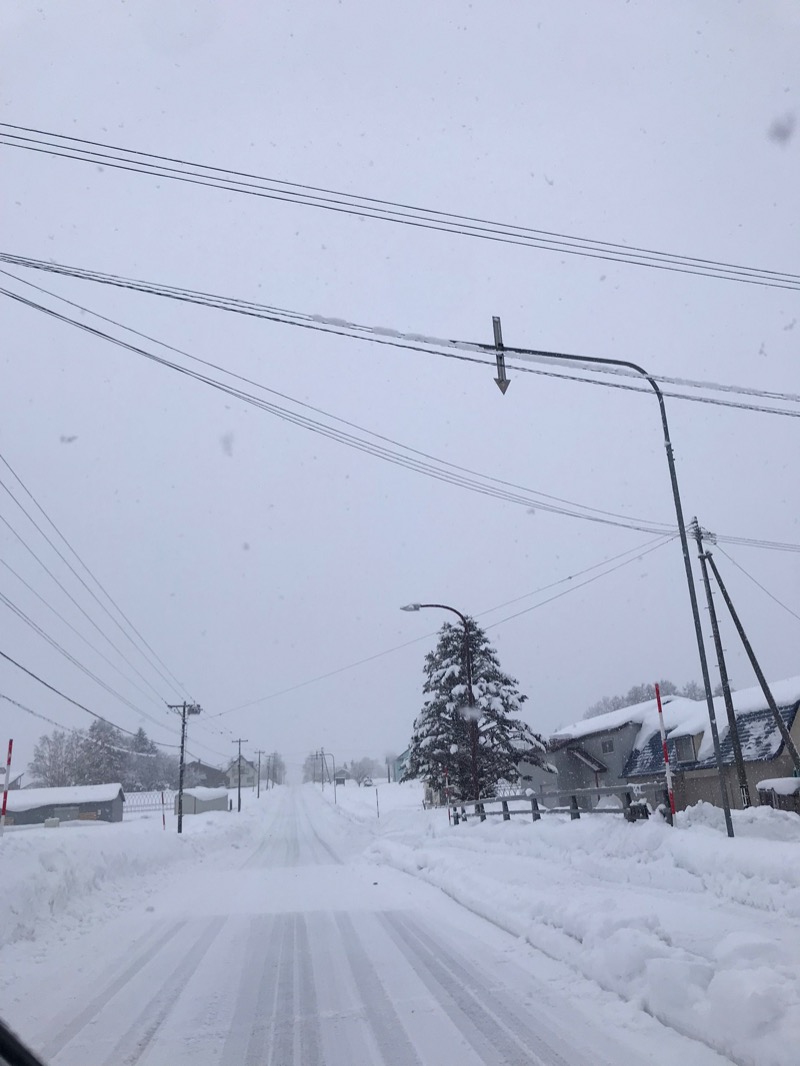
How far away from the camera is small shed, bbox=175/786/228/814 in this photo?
81.3m

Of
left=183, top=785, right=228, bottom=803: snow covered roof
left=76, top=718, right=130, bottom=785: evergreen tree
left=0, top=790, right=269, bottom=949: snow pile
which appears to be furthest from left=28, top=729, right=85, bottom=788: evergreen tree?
left=0, top=790, right=269, bottom=949: snow pile

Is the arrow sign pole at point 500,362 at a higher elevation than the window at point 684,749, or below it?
higher

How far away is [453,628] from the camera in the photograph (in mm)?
38406

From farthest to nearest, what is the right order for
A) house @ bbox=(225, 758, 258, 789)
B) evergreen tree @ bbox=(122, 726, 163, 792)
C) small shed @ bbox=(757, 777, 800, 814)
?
house @ bbox=(225, 758, 258, 789) → evergreen tree @ bbox=(122, 726, 163, 792) → small shed @ bbox=(757, 777, 800, 814)

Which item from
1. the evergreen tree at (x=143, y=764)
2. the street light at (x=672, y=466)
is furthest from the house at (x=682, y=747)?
the evergreen tree at (x=143, y=764)

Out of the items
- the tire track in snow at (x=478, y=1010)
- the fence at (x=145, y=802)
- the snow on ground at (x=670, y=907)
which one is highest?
the snow on ground at (x=670, y=907)

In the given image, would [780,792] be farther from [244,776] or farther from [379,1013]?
[244,776]

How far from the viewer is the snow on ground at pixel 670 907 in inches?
193

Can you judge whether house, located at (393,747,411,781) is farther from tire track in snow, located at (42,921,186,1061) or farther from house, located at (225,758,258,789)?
house, located at (225,758,258,789)

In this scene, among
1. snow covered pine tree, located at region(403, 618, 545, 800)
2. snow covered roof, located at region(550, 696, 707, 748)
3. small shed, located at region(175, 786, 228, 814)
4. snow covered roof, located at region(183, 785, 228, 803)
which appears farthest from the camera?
Answer: snow covered roof, located at region(183, 785, 228, 803)

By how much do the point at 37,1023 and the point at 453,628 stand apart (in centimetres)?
3315

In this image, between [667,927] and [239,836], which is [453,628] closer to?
[239,836]

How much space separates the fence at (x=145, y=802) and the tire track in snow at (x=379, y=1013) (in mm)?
80089

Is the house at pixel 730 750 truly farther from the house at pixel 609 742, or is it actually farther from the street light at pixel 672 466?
the street light at pixel 672 466
